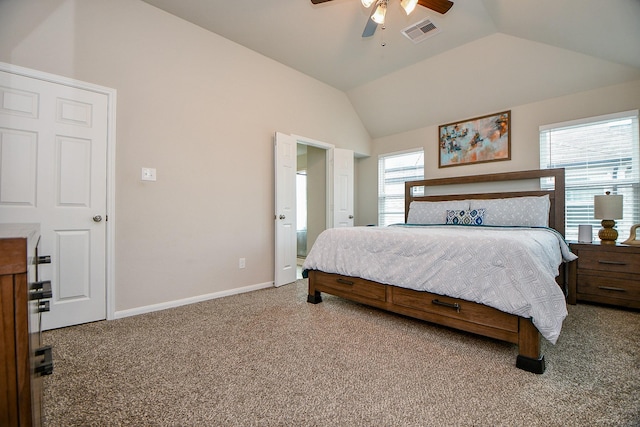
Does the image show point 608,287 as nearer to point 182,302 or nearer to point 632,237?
point 632,237

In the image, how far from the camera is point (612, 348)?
6.38 feet

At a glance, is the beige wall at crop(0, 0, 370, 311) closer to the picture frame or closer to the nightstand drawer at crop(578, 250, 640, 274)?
the picture frame

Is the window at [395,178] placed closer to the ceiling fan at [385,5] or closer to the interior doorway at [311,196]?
the interior doorway at [311,196]

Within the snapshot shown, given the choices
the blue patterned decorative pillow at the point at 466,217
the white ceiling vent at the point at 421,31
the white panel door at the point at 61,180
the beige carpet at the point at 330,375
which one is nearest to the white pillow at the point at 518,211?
the blue patterned decorative pillow at the point at 466,217

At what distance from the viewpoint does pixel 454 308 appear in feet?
6.67

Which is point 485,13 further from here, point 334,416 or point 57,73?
point 57,73

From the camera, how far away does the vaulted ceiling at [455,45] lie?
2713 millimetres

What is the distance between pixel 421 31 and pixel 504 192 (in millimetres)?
2251

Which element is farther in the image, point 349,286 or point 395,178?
point 395,178

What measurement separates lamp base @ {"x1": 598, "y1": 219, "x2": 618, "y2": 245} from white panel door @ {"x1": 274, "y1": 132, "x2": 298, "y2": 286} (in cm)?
337

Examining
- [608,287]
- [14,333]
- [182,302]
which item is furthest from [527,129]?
[14,333]

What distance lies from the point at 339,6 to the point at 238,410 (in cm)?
340

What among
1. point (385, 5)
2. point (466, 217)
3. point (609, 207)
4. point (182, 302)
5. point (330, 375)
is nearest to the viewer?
point (330, 375)

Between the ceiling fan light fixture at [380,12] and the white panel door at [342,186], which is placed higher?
the ceiling fan light fixture at [380,12]
